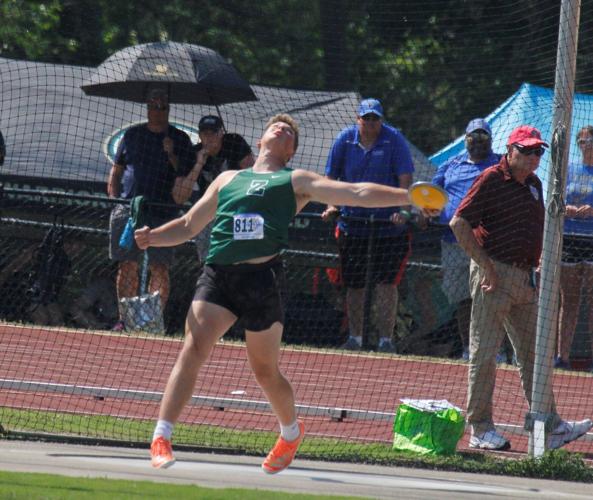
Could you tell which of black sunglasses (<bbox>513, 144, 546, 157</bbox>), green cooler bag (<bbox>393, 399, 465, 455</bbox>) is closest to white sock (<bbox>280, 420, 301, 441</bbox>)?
green cooler bag (<bbox>393, 399, 465, 455</bbox>)

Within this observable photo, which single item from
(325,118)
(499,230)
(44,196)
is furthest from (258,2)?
(499,230)

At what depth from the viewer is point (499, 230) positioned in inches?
380

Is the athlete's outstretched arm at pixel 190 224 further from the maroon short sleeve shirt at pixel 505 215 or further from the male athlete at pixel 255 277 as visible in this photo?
the maroon short sleeve shirt at pixel 505 215

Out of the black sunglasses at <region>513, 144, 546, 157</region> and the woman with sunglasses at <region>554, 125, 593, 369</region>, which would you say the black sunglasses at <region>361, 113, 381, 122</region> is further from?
the black sunglasses at <region>513, 144, 546, 157</region>

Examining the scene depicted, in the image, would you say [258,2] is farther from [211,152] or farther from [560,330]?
[560,330]

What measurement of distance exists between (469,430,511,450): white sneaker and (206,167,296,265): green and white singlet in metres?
2.69

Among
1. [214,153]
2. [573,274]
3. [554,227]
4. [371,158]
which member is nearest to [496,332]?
[554,227]

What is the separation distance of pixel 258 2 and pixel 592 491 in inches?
306

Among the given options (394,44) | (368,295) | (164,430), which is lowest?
(164,430)

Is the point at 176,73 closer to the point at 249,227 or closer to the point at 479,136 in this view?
the point at 479,136

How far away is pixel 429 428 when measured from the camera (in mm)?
9281

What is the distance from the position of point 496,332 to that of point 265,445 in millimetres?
1880

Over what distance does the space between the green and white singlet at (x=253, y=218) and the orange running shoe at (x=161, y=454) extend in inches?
42.4

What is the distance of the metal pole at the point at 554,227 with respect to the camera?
9375 millimetres
